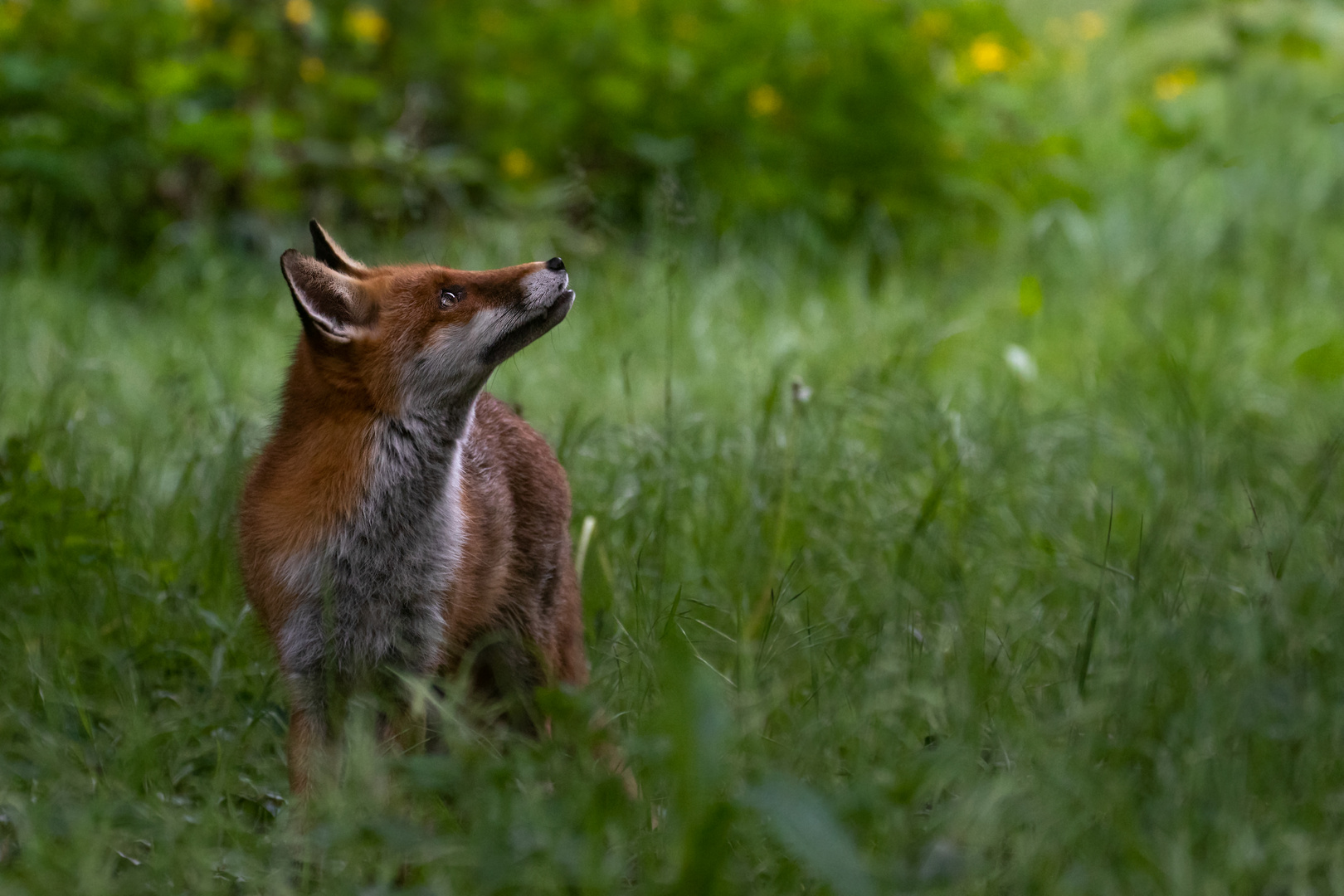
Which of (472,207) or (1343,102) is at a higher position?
(1343,102)

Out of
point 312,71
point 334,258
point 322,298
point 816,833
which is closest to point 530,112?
point 312,71

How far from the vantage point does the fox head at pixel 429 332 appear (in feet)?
9.65

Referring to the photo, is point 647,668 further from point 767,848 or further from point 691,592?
point 691,592

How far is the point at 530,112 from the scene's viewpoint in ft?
23.3

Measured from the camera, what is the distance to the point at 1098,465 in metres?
4.70

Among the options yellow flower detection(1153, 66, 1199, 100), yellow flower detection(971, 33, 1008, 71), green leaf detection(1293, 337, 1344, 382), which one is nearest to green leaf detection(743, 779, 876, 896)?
green leaf detection(1293, 337, 1344, 382)

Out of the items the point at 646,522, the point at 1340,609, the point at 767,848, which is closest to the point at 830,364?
the point at 646,522

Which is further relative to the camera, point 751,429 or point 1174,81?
point 1174,81

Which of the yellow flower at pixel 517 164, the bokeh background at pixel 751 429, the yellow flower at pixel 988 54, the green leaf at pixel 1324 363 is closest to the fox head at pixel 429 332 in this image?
the bokeh background at pixel 751 429

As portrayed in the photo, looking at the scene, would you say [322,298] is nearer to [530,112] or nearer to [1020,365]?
[1020,365]

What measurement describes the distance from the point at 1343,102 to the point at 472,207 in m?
5.01

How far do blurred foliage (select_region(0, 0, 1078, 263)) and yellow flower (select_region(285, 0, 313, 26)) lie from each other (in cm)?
2

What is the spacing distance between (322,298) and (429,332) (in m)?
0.24

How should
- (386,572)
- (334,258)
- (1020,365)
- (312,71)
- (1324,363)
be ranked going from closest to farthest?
(386,572) → (334,258) → (1020,365) → (1324,363) → (312,71)
